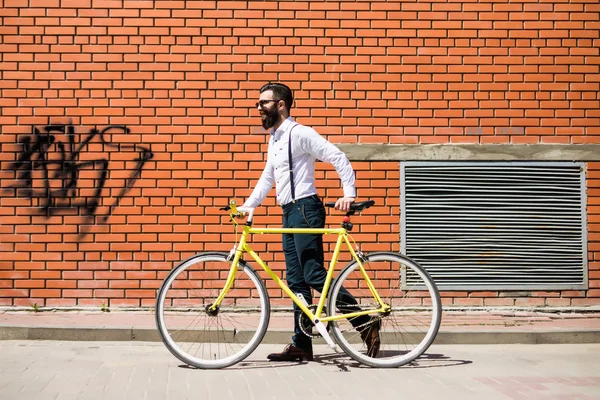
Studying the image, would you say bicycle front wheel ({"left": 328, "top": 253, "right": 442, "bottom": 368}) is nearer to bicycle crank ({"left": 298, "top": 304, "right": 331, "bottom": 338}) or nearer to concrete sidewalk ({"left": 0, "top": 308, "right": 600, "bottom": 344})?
bicycle crank ({"left": 298, "top": 304, "right": 331, "bottom": 338})

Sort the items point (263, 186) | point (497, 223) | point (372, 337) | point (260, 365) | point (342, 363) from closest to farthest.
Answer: point (372, 337), point (260, 365), point (342, 363), point (263, 186), point (497, 223)

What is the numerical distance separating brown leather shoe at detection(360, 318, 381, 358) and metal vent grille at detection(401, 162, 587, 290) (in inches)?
105

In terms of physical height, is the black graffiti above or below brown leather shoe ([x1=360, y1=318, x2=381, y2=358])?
above

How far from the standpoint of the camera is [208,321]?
6.39 meters

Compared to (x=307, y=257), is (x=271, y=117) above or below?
above

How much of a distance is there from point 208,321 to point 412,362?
155cm

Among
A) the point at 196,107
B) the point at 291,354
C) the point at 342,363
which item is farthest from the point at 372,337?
the point at 196,107

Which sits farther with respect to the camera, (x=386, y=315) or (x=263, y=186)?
(x=263, y=186)

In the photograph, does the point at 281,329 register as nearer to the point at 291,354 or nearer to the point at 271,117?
the point at 291,354

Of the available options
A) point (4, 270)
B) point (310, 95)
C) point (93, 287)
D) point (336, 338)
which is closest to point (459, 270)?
point (310, 95)

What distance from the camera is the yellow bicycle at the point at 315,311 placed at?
20.5 ft

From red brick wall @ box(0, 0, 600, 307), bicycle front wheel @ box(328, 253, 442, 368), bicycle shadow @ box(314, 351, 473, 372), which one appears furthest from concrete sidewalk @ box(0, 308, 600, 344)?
bicycle front wheel @ box(328, 253, 442, 368)

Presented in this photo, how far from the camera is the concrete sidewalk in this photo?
7523mm

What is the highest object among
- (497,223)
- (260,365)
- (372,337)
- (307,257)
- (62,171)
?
(62,171)
